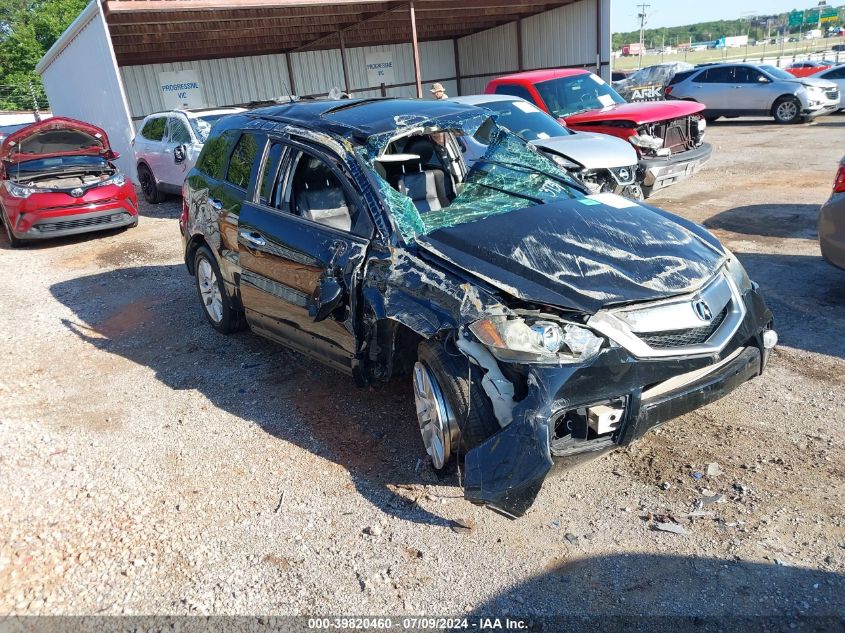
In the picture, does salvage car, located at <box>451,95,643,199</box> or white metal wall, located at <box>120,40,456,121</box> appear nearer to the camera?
salvage car, located at <box>451,95,643,199</box>

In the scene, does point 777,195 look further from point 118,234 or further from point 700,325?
point 118,234

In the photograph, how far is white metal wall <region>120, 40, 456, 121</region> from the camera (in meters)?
20.8

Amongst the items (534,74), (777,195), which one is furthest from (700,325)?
(534,74)

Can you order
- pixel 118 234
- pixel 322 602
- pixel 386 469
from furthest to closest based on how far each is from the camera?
pixel 118 234, pixel 386 469, pixel 322 602

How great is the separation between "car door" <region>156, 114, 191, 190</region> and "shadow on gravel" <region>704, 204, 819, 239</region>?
27.6 feet

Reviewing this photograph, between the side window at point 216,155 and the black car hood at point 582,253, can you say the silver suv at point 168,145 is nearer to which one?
the side window at point 216,155

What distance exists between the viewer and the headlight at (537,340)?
3.08 meters

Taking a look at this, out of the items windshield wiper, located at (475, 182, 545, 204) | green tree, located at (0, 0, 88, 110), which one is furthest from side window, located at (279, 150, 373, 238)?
green tree, located at (0, 0, 88, 110)

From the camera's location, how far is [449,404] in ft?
11.1

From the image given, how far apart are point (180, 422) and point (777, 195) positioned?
28.4 ft

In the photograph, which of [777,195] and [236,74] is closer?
[777,195]

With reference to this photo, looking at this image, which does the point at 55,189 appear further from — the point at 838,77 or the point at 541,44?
the point at 838,77

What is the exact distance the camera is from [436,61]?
26234 mm

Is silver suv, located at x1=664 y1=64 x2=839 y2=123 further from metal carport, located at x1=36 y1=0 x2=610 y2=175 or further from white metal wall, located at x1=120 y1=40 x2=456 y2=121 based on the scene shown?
white metal wall, located at x1=120 y1=40 x2=456 y2=121
